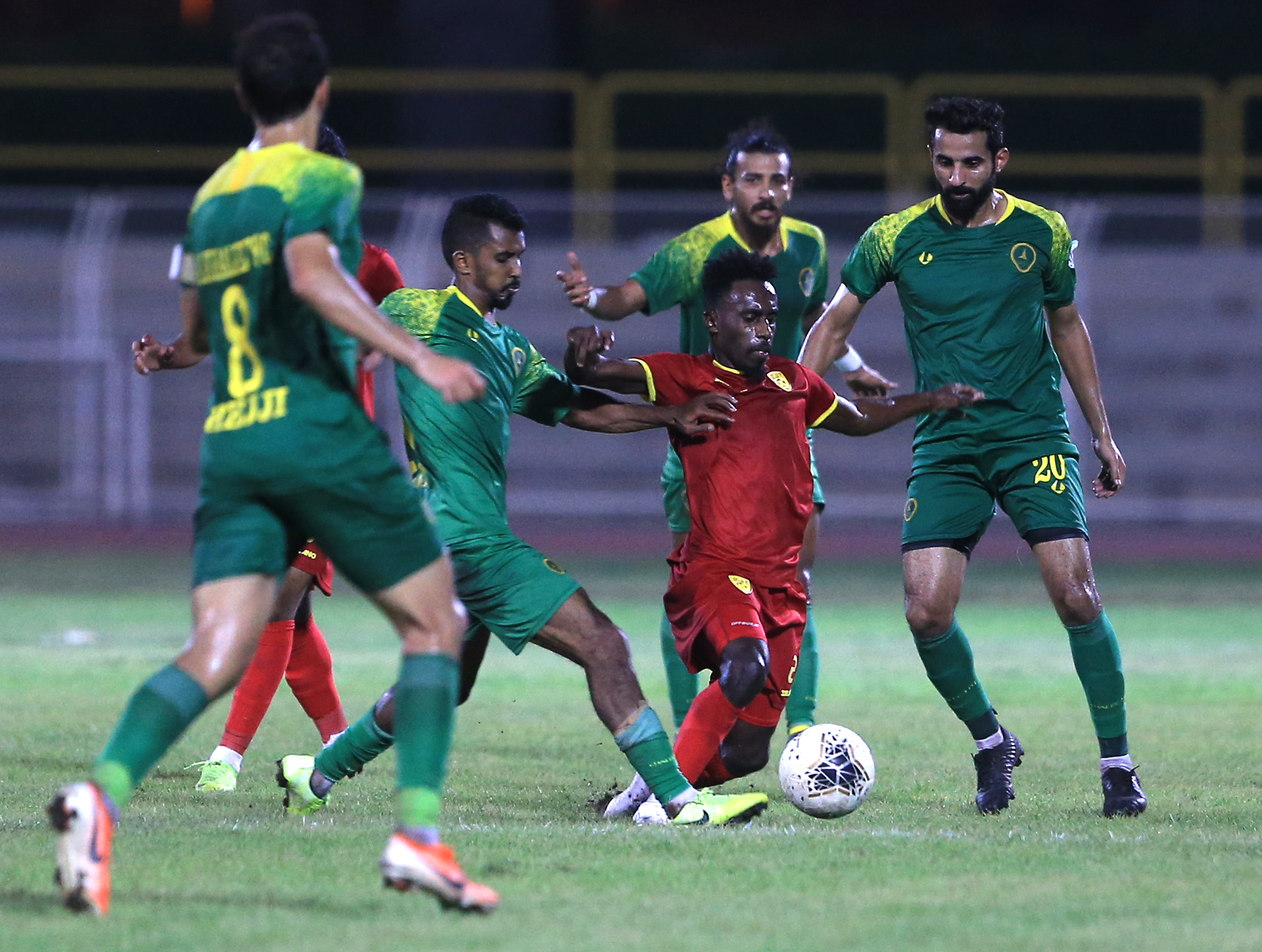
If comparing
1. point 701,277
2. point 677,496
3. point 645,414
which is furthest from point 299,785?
point 701,277

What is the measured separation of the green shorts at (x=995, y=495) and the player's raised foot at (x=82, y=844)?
3.18 m

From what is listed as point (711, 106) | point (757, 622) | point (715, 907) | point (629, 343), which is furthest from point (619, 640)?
point (711, 106)

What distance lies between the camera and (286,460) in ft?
15.0

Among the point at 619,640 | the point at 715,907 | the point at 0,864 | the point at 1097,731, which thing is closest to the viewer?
the point at 715,907

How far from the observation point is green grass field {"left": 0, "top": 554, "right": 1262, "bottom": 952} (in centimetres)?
Result: 438

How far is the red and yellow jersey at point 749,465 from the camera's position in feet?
21.2

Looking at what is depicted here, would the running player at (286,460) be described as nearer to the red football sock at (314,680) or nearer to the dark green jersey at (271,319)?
the dark green jersey at (271,319)

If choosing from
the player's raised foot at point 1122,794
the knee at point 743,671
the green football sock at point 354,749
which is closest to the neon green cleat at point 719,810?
the knee at point 743,671

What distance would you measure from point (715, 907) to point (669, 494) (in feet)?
11.0

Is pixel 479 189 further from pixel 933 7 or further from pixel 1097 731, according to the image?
pixel 1097 731

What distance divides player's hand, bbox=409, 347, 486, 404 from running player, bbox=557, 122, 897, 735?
320 centimetres

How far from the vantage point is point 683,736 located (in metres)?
6.36

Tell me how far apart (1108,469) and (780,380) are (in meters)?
1.27

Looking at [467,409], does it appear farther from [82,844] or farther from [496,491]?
[82,844]
